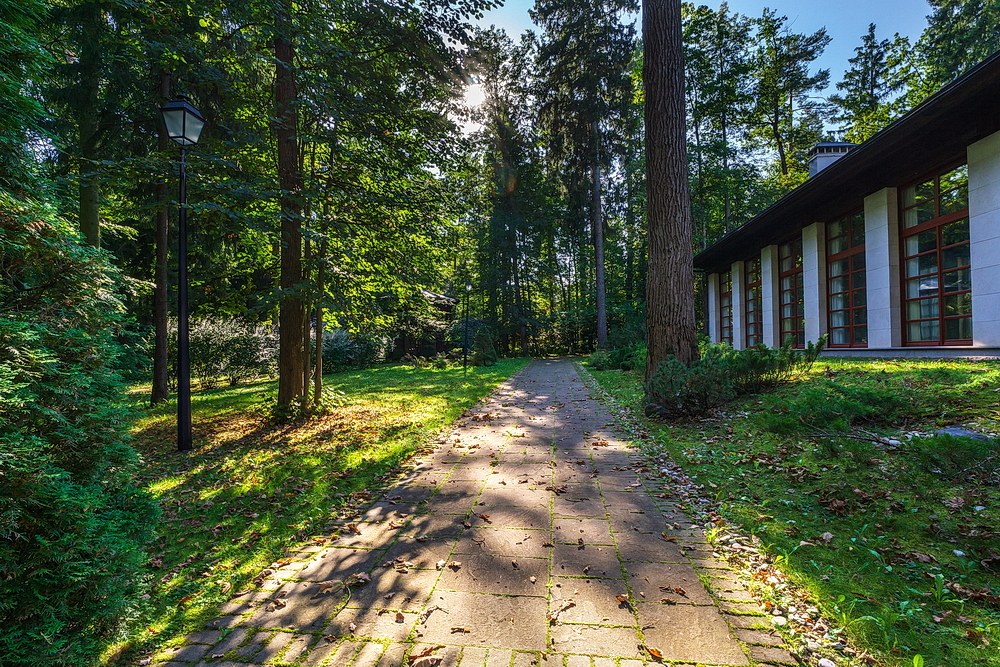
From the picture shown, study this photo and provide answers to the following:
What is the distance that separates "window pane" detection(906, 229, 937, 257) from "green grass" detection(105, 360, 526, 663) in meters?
8.93

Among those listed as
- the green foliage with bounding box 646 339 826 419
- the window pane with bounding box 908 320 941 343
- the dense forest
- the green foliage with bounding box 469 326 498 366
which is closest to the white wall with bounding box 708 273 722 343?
the dense forest

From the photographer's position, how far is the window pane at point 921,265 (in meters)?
7.61

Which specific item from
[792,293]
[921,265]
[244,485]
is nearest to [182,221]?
[244,485]

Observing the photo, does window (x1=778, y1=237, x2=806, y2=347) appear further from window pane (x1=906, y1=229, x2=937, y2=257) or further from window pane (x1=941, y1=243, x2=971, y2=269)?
window pane (x1=941, y1=243, x2=971, y2=269)

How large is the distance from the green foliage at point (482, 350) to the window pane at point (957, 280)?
1360 cm

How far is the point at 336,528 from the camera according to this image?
304 cm

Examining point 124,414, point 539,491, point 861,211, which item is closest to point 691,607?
point 539,491

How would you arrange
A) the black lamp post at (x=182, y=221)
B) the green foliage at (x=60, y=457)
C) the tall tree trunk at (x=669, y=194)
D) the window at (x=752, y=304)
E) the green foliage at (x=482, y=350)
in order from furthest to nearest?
the green foliage at (x=482, y=350), the window at (x=752, y=304), the tall tree trunk at (x=669, y=194), the black lamp post at (x=182, y=221), the green foliage at (x=60, y=457)

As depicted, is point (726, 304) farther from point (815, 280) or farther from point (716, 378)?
point (716, 378)

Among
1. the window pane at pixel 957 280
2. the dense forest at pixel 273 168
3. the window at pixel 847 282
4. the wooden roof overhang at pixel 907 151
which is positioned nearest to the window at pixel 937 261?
the window pane at pixel 957 280

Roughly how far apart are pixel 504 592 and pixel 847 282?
37.3 feet

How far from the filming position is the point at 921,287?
7.88 metres

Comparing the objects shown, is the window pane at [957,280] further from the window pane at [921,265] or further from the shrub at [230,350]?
the shrub at [230,350]

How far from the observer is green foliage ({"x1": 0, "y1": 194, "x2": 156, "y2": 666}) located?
1.42 meters
